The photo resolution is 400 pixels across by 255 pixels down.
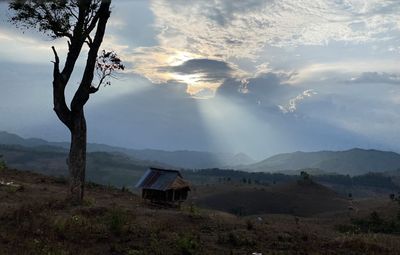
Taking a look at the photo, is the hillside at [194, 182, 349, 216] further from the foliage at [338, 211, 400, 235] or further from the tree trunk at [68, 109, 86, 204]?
the tree trunk at [68, 109, 86, 204]

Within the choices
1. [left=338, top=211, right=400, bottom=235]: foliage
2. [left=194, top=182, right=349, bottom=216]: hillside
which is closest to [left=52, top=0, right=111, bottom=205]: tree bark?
[left=338, top=211, right=400, bottom=235]: foliage

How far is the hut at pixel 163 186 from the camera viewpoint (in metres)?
37.0

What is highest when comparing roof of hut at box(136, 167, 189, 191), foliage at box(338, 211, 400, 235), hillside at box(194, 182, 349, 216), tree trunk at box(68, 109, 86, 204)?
tree trunk at box(68, 109, 86, 204)

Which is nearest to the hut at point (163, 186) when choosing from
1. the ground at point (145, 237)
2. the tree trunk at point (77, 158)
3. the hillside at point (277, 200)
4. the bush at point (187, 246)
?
Result: the tree trunk at point (77, 158)

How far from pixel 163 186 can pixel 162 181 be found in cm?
89

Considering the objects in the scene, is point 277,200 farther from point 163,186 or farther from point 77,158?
point 77,158

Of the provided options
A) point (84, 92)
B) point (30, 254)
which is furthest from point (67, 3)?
point (30, 254)

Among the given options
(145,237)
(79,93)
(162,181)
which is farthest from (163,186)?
(145,237)

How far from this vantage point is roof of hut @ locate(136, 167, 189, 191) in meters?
36.8

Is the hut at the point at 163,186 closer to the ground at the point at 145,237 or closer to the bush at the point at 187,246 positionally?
the ground at the point at 145,237

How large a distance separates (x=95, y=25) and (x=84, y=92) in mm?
3710

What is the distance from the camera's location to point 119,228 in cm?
1537

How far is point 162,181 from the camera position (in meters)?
37.4

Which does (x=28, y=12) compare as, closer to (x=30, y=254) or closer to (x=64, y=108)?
(x=64, y=108)
